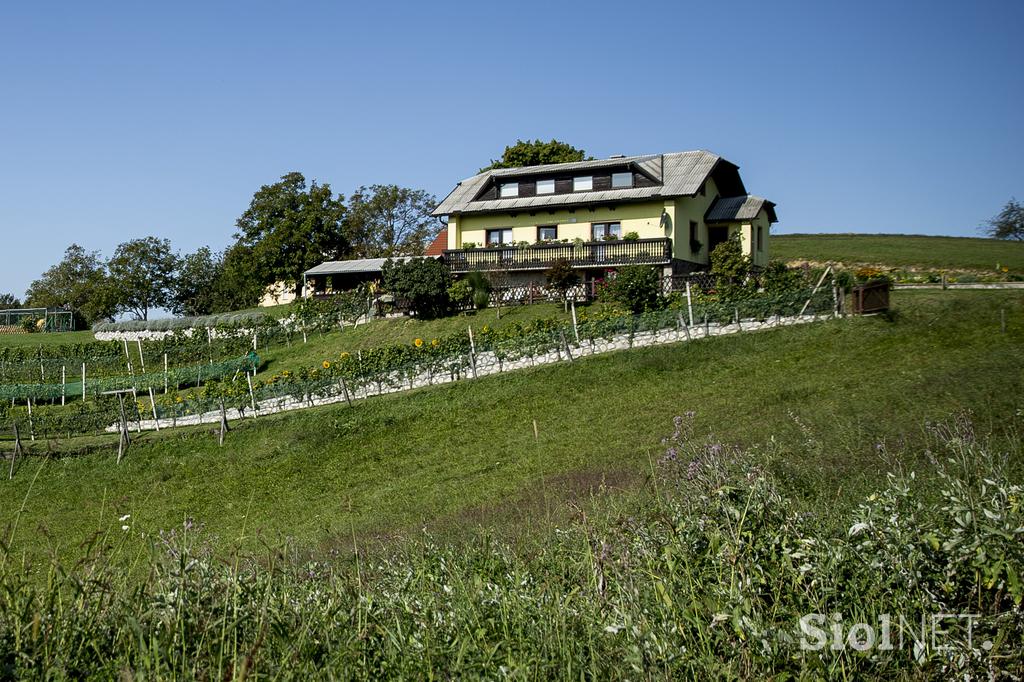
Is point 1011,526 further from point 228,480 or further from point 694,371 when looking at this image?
point 228,480

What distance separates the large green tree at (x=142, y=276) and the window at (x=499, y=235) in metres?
36.9

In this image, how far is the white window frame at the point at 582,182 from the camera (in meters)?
38.0

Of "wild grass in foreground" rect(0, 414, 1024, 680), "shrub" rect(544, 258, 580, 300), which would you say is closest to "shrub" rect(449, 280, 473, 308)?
"shrub" rect(544, 258, 580, 300)

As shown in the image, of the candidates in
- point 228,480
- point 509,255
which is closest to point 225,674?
point 228,480

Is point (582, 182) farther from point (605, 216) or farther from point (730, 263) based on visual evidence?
point (730, 263)

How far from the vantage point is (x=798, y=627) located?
3.66 meters

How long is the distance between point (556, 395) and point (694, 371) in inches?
137

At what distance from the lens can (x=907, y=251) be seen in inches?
1943

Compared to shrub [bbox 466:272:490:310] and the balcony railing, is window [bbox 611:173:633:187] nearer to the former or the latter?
the balcony railing

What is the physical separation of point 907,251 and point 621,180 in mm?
22067

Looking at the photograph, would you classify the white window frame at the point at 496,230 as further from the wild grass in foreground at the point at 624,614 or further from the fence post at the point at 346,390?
the wild grass in foreground at the point at 624,614

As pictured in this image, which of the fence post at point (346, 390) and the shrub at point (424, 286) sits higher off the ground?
the shrub at point (424, 286)

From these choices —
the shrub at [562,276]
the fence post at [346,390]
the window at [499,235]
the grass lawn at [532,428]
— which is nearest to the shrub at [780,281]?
the grass lawn at [532,428]

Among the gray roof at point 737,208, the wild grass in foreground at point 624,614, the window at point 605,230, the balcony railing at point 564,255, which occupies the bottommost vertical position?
the wild grass in foreground at point 624,614
